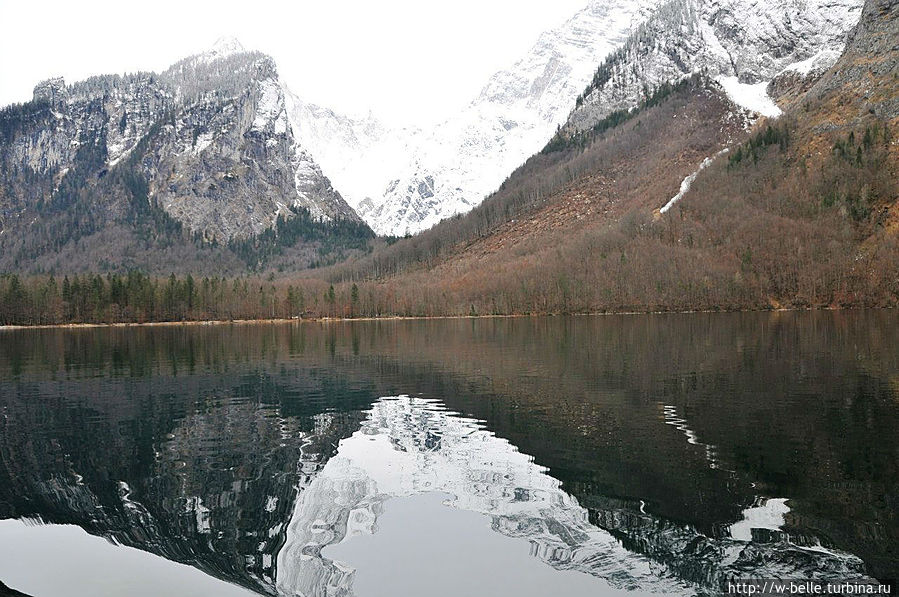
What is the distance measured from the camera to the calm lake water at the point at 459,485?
1576 cm

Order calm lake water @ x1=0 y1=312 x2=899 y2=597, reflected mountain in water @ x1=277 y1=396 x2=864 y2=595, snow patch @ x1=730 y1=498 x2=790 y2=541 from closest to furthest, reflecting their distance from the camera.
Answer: reflected mountain in water @ x1=277 y1=396 x2=864 y2=595 → calm lake water @ x1=0 y1=312 x2=899 y2=597 → snow patch @ x1=730 y1=498 x2=790 y2=541

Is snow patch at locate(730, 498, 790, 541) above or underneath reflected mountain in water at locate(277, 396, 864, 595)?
above

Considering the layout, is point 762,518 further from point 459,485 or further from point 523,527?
point 459,485

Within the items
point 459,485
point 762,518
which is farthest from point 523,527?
point 762,518

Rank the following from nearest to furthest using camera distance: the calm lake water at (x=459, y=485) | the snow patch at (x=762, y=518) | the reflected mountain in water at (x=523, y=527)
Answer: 1. the reflected mountain in water at (x=523, y=527)
2. the calm lake water at (x=459, y=485)
3. the snow patch at (x=762, y=518)

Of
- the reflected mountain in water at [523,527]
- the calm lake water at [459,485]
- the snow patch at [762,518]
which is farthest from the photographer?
the snow patch at [762,518]

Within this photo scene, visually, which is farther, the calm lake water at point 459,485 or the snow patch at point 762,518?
the snow patch at point 762,518

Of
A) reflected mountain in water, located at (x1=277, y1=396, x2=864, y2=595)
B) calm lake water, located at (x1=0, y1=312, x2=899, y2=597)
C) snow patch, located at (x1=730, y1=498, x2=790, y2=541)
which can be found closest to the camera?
reflected mountain in water, located at (x1=277, y1=396, x2=864, y2=595)

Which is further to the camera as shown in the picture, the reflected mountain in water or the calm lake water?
the calm lake water

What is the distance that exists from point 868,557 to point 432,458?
1576 cm

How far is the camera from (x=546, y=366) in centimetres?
5562

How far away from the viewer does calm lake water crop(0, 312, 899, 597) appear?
1576 cm

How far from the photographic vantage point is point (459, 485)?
23062mm

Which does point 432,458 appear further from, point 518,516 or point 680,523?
point 680,523
